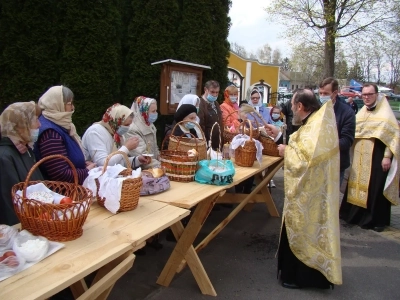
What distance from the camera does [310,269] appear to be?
9.98 feet

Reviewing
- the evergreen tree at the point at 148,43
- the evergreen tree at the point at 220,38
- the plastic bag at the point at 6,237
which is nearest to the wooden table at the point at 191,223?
the plastic bag at the point at 6,237

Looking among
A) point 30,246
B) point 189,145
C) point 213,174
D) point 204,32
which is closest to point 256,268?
point 213,174

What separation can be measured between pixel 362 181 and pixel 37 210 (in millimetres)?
4266

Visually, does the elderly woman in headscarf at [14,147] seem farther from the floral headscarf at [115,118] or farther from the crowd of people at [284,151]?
the floral headscarf at [115,118]

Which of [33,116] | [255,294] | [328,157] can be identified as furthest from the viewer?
[255,294]

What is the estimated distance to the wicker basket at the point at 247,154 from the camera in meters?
3.41

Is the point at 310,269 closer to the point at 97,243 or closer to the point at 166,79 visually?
the point at 97,243

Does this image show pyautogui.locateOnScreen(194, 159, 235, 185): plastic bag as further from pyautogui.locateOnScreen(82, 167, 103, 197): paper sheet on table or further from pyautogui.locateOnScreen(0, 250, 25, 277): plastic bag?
pyautogui.locateOnScreen(0, 250, 25, 277): plastic bag

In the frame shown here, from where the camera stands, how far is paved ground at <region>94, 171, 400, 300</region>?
9.93 ft

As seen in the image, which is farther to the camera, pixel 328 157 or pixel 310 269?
pixel 310 269

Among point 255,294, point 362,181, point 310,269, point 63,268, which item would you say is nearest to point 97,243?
point 63,268

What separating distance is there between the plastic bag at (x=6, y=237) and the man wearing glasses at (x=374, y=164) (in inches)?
168

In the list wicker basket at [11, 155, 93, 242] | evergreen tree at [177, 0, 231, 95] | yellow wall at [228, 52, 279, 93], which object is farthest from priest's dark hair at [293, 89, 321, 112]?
yellow wall at [228, 52, 279, 93]

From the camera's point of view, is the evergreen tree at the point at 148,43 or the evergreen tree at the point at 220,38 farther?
the evergreen tree at the point at 220,38
